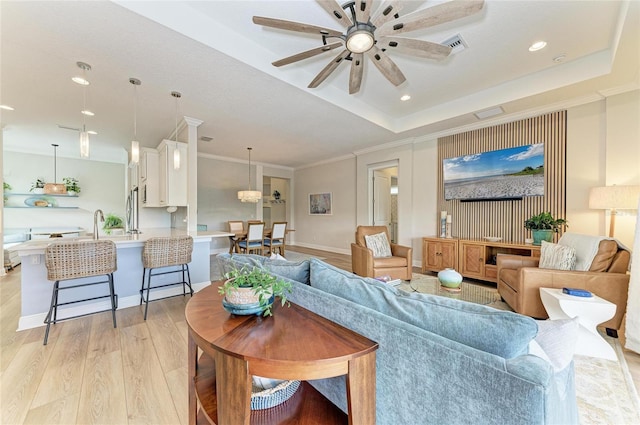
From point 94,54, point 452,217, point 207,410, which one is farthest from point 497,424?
point 452,217

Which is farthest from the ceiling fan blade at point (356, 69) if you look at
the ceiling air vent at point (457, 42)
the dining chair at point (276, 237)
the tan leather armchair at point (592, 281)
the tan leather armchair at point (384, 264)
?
the dining chair at point (276, 237)

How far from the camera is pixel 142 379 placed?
5.78 feet

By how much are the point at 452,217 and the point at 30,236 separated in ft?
31.1

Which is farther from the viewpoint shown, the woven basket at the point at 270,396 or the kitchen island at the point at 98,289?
the kitchen island at the point at 98,289

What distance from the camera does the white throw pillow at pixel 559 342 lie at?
0.81 m

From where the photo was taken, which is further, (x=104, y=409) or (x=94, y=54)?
(x=94, y=54)

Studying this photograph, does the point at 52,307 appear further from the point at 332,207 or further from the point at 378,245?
the point at 332,207

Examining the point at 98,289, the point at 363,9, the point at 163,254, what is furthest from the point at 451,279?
the point at 98,289

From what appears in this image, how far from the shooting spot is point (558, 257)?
261 centimetres

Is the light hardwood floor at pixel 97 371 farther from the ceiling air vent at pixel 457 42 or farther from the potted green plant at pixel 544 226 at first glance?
the ceiling air vent at pixel 457 42

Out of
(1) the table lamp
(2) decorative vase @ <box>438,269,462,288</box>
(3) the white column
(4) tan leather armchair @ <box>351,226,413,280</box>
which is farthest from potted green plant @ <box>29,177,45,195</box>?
(1) the table lamp

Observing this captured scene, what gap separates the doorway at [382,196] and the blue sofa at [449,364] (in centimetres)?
522

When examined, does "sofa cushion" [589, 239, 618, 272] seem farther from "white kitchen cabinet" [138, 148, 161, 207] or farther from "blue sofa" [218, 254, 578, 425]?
"white kitchen cabinet" [138, 148, 161, 207]

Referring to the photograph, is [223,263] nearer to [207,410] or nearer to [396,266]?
[207,410]
